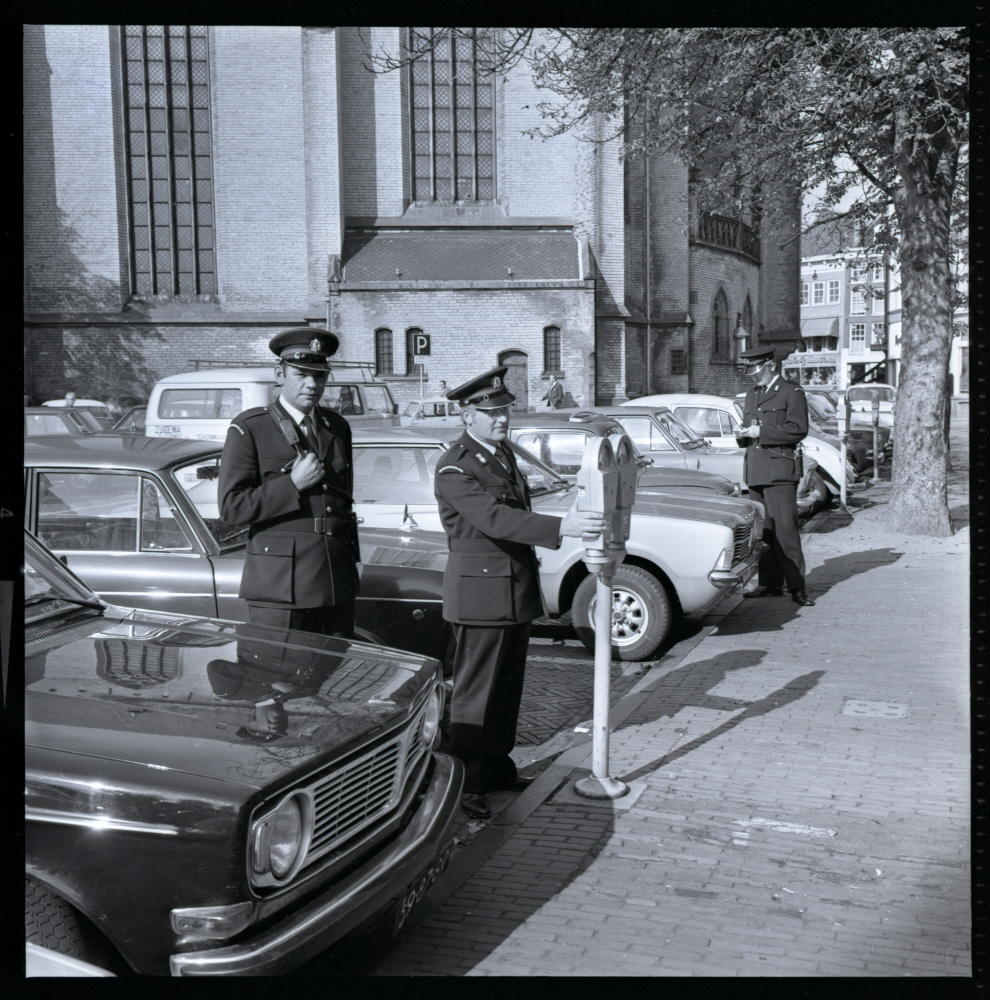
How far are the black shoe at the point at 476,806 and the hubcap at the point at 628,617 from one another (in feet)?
9.75

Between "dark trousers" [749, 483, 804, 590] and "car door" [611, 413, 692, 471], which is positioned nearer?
"dark trousers" [749, 483, 804, 590]

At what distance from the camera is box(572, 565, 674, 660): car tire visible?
7590 mm

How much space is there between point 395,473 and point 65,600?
427cm

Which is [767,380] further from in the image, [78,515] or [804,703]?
[78,515]

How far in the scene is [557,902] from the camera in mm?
4008

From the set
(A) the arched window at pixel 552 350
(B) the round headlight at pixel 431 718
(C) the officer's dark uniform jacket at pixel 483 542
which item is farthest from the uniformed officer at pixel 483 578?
(A) the arched window at pixel 552 350

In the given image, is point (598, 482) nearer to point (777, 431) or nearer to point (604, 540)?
point (604, 540)

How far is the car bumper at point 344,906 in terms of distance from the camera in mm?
2619

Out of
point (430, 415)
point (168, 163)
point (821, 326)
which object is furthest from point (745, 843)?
point (821, 326)

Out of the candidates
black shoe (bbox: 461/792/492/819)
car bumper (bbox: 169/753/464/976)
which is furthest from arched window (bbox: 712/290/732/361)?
car bumper (bbox: 169/753/464/976)

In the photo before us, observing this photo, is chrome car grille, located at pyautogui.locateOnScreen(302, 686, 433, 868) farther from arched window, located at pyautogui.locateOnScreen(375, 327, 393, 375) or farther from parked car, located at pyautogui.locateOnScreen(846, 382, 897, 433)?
arched window, located at pyautogui.locateOnScreen(375, 327, 393, 375)

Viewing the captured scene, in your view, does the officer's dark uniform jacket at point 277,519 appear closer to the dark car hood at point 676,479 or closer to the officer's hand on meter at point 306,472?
the officer's hand on meter at point 306,472

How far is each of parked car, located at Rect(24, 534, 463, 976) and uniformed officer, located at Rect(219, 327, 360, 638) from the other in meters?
0.95

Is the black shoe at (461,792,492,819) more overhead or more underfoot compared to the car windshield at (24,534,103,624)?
more underfoot
